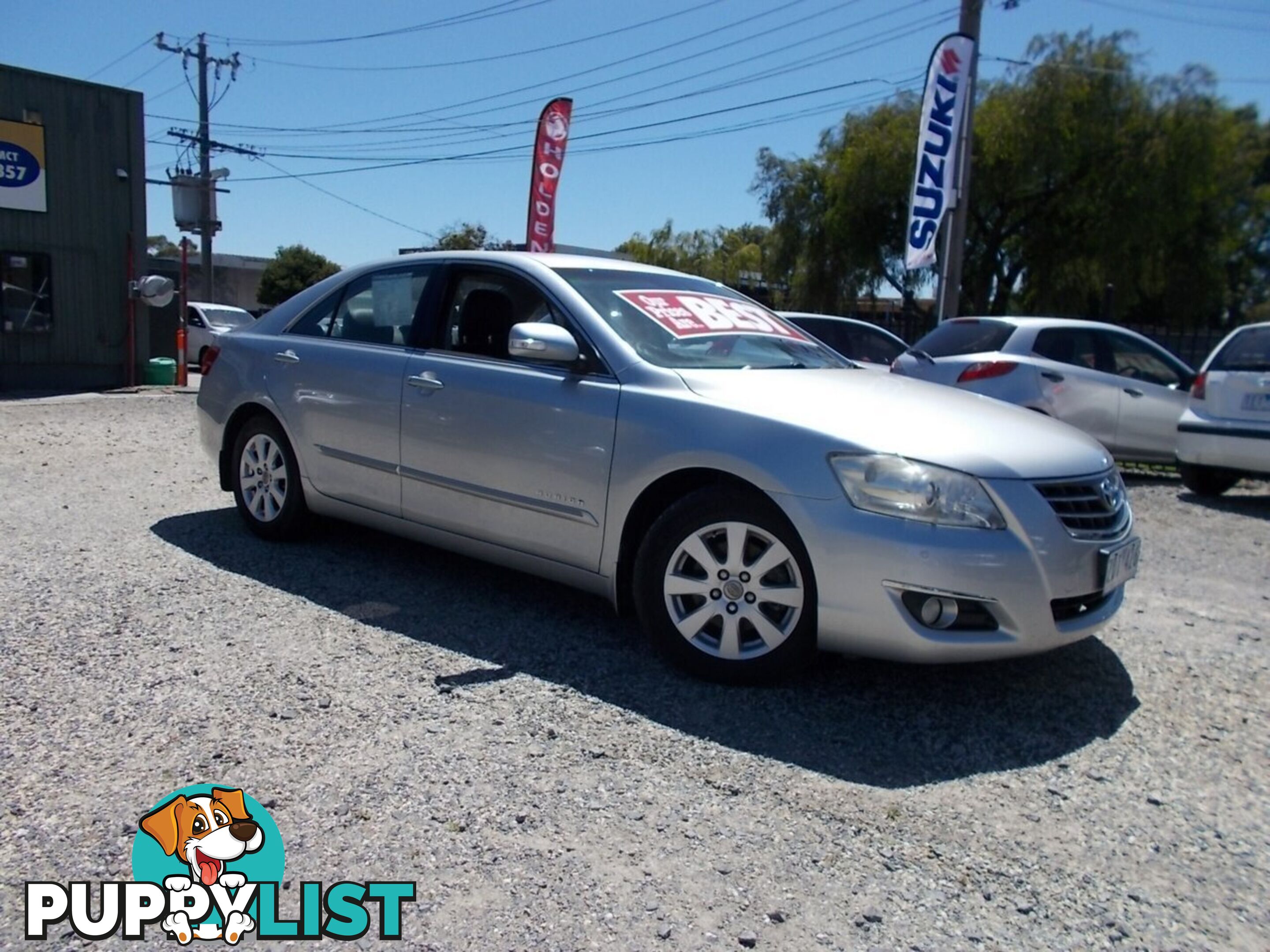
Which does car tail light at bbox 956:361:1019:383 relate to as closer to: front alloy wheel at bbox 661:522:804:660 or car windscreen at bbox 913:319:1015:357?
car windscreen at bbox 913:319:1015:357

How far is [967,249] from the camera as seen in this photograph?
26141 millimetres

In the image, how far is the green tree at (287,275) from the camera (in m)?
49.5

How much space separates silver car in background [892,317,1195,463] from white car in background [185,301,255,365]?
16147mm

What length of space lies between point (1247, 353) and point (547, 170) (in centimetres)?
1097

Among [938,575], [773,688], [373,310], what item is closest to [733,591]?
[773,688]

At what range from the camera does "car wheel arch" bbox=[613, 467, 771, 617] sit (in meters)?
3.78

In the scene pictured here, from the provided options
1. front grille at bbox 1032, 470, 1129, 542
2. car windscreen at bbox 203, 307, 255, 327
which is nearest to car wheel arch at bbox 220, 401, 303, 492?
front grille at bbox 1032, 470, 1129, 542

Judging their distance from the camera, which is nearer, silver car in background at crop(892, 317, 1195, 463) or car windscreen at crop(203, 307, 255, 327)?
silver car in background at crop(892, 317, 1195, 463)

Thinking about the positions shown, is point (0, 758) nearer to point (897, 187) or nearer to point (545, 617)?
point (545, 617)

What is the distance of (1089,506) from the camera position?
364cm

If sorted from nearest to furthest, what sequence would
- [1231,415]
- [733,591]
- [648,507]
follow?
[733,591] < [648,507] < [1231,415]

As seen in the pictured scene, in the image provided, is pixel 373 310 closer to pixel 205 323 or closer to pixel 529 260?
pixel 529 260

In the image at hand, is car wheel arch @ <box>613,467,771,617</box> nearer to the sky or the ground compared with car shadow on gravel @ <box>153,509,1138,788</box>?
nearer to the sky

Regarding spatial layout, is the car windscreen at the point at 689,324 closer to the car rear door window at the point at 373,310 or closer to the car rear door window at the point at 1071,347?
the car rear door window at the point at 373,310
